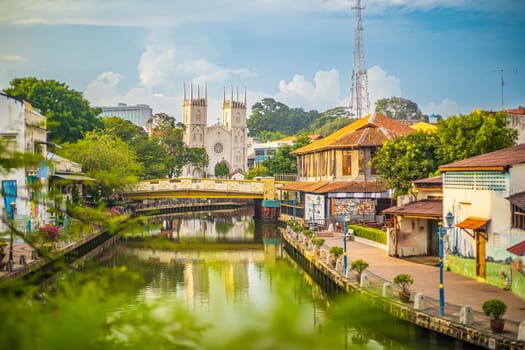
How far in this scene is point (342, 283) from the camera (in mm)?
24375

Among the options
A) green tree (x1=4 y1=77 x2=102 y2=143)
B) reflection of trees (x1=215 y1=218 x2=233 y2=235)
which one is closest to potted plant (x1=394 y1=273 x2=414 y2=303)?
reflection of trees (x1=215 y1=218 x2=233 y2=235)

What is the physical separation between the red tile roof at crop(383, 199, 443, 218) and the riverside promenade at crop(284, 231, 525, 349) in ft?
6.88

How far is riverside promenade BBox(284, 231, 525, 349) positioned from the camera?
15.3 m

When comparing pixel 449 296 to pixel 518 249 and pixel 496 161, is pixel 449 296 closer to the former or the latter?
pixel 518 249

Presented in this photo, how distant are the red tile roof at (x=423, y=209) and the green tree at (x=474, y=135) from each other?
5980 millimetres

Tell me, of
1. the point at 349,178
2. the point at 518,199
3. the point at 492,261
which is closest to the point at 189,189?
the point at 349,178

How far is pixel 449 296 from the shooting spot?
65.7ft

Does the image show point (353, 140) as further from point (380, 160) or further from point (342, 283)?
point (342, 283)

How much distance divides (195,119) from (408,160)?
98.3 m

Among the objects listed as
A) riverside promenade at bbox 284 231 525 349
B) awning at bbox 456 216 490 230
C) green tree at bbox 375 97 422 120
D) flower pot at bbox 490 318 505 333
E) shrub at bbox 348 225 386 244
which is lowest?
riverside promenade at bbox 284 231 525 349

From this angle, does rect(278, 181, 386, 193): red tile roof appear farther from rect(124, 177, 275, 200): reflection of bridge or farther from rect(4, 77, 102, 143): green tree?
rect(4, 77, 102, 143): green tree

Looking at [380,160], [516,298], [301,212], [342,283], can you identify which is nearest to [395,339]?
[516,298]

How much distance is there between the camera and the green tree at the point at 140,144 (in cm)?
7319

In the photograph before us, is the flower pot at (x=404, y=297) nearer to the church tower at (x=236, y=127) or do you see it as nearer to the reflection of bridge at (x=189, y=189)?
the reflection of bridge at (x=189, y=189)
